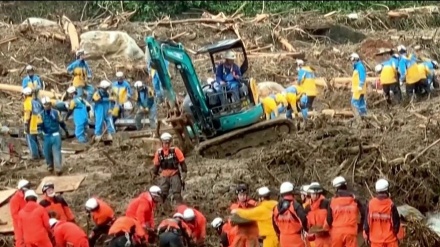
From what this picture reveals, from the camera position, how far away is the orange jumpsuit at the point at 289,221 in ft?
46.0

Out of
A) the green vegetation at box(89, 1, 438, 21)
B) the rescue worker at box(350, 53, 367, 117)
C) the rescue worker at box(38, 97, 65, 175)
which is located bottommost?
the green vegetation at box(89, 1, 438, 21)

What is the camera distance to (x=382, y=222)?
13836 mm

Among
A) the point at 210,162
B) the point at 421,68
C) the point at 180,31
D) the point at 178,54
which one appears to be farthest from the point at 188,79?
the point at 180,31

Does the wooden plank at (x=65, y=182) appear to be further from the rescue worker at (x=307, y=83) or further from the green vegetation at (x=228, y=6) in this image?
the green vegetation at (x=228, y=6)

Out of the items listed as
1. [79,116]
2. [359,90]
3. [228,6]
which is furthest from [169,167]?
[228,6]

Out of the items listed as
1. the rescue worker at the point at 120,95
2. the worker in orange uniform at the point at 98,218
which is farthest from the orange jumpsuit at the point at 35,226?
the rescue worker at the point at 120,95

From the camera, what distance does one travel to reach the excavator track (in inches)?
785

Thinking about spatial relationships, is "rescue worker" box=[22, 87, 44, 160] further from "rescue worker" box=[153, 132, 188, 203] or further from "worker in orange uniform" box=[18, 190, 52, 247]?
"worker in orange uniform" box=[18, 190, 52, 247]

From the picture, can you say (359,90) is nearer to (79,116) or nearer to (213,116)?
(213,116)

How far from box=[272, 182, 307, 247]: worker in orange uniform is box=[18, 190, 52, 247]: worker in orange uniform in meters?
3.42

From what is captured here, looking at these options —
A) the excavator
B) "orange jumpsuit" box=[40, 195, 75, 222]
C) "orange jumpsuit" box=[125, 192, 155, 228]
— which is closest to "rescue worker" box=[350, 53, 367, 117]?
the excavator

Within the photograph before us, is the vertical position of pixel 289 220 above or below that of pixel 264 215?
above

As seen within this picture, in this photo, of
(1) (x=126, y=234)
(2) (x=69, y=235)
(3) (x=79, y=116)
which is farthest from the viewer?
(3) (x=79, y=116)

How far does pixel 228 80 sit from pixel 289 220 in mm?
6446
